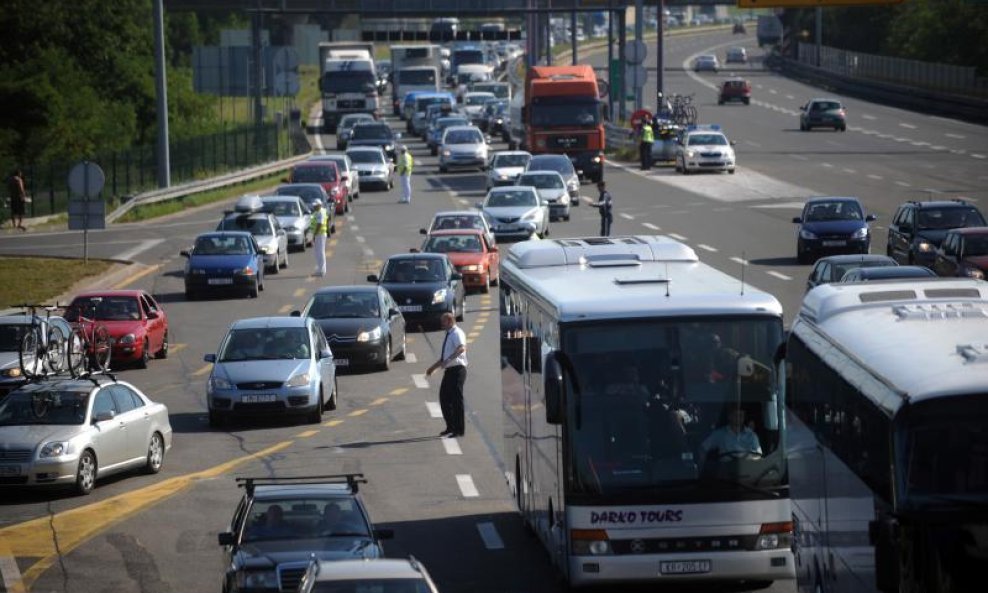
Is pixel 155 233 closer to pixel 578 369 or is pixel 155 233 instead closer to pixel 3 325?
pixel 3 325

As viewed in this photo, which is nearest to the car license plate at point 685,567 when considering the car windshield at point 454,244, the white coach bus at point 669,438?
the white coach bus at point 669,438

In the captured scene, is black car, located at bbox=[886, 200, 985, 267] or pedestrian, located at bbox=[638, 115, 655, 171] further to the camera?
pedestrian, located at bbox=[638, 115, 655, 171]

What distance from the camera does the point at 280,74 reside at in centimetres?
10331

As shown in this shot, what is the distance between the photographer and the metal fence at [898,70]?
9804 cm

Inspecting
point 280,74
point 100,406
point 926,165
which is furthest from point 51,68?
point 100,406

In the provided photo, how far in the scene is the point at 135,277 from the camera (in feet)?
152

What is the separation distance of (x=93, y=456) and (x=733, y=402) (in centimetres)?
991

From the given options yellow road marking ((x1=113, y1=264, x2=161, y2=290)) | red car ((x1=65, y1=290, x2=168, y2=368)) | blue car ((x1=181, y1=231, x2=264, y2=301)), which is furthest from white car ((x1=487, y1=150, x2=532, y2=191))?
red car ((x1=65, y1=290, x2=168, y2=368))

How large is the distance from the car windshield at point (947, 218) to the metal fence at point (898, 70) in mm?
56089

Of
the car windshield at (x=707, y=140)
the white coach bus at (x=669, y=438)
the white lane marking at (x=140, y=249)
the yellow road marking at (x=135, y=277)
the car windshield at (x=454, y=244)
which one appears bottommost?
the white lane marking at (x=140, y=249)

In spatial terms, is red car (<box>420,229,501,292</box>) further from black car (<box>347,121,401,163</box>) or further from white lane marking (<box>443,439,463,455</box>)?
black car (<box>347,121,401,163</box>)

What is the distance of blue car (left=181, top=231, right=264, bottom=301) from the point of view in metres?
41.7

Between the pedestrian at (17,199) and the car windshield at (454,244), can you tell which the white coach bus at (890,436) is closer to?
the car windshield at (454,244)

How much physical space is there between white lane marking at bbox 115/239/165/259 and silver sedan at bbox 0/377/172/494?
90.1ft
